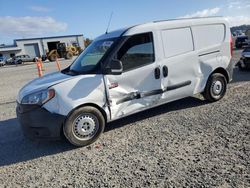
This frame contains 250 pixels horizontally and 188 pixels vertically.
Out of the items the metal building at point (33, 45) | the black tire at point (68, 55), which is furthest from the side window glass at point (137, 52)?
the metal building at point (33, 45)

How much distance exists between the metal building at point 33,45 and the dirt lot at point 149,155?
5350 centimetres

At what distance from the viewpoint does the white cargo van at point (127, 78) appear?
13.2 ft

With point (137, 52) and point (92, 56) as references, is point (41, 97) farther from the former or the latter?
point (137, 52)

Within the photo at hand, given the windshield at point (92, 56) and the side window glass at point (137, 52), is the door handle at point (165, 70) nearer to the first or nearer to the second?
the side window glass at point (137, 52)

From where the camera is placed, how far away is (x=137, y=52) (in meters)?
4.66

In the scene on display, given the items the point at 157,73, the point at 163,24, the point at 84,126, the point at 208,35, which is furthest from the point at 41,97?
the point at 208,35

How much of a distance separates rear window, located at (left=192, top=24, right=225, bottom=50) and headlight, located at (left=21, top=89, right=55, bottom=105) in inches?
130

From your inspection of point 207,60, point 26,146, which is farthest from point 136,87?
point 26,146

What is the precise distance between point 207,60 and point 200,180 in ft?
11.0

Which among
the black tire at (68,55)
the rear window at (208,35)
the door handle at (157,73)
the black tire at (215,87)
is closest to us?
the door handle at (157,73)

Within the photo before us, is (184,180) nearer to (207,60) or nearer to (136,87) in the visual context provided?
(136,87)

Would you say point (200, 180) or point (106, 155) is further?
point (106, 155)

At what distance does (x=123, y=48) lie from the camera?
4.53 meters

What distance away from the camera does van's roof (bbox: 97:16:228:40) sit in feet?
Result: 15.4
